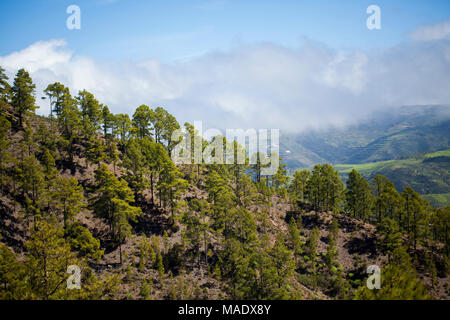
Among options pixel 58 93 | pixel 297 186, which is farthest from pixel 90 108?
pixel 297 186

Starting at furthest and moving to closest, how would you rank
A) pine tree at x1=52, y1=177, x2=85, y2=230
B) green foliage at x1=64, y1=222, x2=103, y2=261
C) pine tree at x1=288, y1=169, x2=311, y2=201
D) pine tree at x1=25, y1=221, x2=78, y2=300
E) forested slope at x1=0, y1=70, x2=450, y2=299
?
pine tree at x1=288, y1=169, x2=311, y2=201 < pine tree at x1=52, y1=177, x2=85, y2=230 < green foliage at x1=64, y1=222, x2=103, y2=261 < forested slope at x1=0, y1=70, x2=450, y2=299 < pine tree at x1=25, y1=221, x2=78, y2=300

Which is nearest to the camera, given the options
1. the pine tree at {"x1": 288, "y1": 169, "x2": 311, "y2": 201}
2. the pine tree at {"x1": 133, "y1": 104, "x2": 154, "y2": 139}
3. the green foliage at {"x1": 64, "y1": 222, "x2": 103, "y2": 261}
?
the green foliage at {"x1": 64, "y1": 222, "x2": 103, "y2": 261}

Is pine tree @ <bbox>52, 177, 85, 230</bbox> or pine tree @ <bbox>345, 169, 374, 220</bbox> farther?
pine tree @ <bbox>345, 169, 374, 220</bbox>

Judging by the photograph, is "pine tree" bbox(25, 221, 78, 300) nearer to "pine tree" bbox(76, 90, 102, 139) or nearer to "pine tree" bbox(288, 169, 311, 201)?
"pine tree" bbox(76, 90, 102, 139)

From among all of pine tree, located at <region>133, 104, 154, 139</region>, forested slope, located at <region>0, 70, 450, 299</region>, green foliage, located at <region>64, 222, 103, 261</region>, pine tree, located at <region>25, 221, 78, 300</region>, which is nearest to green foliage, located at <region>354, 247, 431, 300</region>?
forested slope, located at <region>0, 70, 450, 299</region>

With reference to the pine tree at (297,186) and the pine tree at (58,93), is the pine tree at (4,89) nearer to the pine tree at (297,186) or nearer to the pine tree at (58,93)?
the pine tree at (58,93)

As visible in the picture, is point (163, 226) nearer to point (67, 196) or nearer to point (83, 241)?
point (83, 241)

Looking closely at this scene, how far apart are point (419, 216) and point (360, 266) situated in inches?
694

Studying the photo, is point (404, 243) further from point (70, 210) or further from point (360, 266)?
point (70, 210)

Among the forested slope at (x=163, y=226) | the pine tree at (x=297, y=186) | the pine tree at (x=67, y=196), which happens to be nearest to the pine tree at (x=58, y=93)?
the forested slope at (x=163, y=226)

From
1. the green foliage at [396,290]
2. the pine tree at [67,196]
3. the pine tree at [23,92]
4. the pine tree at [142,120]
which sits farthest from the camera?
the pine tree at [142,120]

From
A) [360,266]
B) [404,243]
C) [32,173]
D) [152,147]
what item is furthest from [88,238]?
[404,243]

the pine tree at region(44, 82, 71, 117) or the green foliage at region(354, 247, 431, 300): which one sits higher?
the pine tree at region(44, 82, 71, 117)
